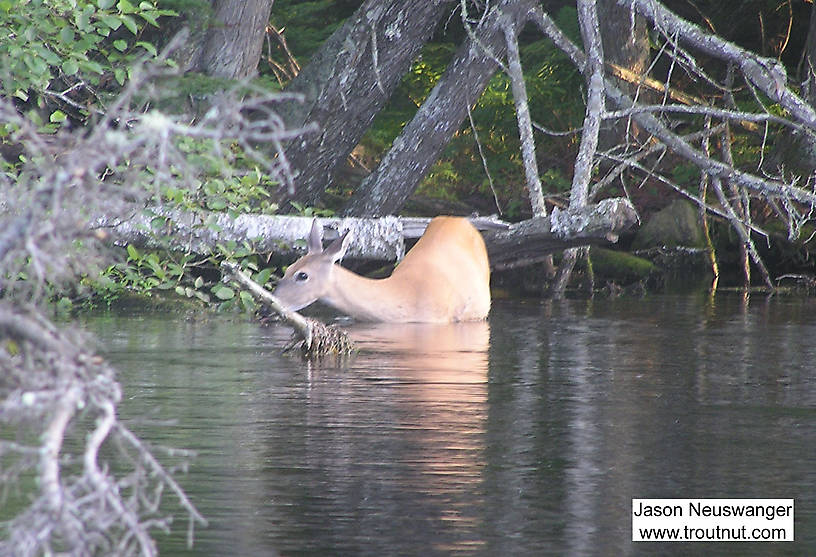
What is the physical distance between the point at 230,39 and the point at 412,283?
3.31 meters

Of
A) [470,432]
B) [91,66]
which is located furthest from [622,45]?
[470,432]

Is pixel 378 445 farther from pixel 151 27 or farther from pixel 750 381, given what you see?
pixel 151 27

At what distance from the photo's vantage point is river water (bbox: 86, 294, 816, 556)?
4863 millimetres

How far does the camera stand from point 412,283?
12391 mm

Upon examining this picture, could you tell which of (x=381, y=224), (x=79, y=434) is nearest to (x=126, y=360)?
(x=79, y=434)

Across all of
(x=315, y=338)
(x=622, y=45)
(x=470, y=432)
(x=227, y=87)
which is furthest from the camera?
(x=622, y=45)

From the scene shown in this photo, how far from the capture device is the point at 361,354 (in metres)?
9.75

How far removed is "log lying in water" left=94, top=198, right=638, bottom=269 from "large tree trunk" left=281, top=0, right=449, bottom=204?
1244 millimetres

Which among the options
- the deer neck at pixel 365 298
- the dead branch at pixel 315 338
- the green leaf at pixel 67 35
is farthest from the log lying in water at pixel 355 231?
the dead branch at pixel 315 338

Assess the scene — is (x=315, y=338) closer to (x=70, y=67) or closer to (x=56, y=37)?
(x=70, y=67)

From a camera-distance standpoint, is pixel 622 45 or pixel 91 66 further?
pixel 622 45

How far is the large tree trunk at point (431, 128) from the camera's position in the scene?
48.3 feet

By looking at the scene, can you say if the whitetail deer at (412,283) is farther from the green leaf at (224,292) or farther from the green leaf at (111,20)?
the green leaf at (111,20)

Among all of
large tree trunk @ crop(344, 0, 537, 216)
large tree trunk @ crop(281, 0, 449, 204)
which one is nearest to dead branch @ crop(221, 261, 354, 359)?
large tree trunk @ crop(281, 0, 449, 204)
